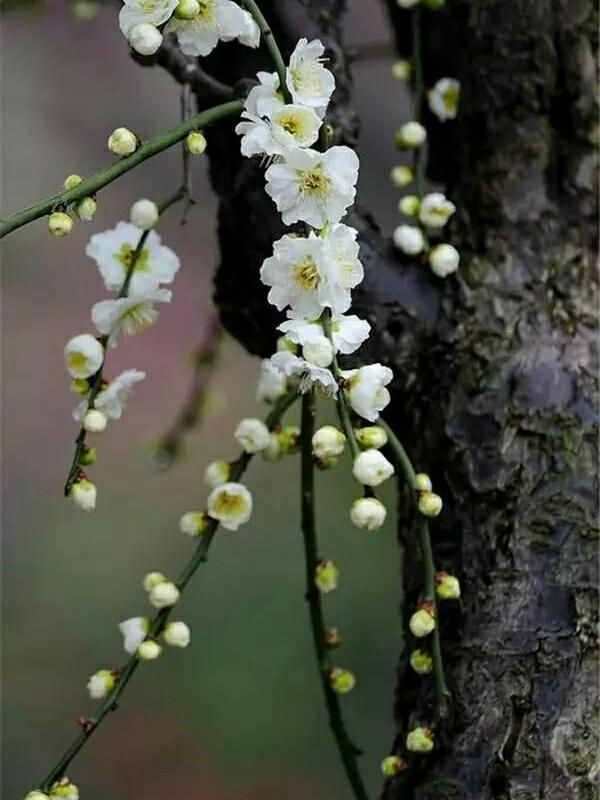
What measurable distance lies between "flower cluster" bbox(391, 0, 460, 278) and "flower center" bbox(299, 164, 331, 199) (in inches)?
9.5

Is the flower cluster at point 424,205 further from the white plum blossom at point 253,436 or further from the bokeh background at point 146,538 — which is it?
the bokeh background at point 146,538

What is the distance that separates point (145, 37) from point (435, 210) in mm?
284

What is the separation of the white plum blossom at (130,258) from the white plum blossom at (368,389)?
0.50 feet

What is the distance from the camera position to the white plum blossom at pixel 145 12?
52cm

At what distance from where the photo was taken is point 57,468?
1.89 metres

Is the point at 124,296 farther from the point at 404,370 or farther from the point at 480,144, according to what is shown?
the point at 480,144

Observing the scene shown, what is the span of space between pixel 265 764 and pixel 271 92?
128 centimetres

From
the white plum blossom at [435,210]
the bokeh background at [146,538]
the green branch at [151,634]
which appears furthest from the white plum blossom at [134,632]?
the bokeh background at [146,538]

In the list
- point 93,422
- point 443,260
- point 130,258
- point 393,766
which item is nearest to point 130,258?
point 130,258

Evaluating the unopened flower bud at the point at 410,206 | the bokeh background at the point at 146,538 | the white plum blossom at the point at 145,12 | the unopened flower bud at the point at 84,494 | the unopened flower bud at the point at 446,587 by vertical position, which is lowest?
the bokeh background at the point at 146,538

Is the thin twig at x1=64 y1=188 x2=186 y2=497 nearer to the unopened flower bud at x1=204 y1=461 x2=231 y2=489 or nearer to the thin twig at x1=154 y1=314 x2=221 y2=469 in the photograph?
the unopened flower bud at x1=204 y1=461 x2=231 y2=489

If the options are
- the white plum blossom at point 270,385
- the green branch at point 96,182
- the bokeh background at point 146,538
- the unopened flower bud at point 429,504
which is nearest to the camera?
the green branch at point 96,182

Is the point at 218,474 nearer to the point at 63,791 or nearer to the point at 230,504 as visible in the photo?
the point at 230,504

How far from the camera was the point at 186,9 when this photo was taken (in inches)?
20.3
